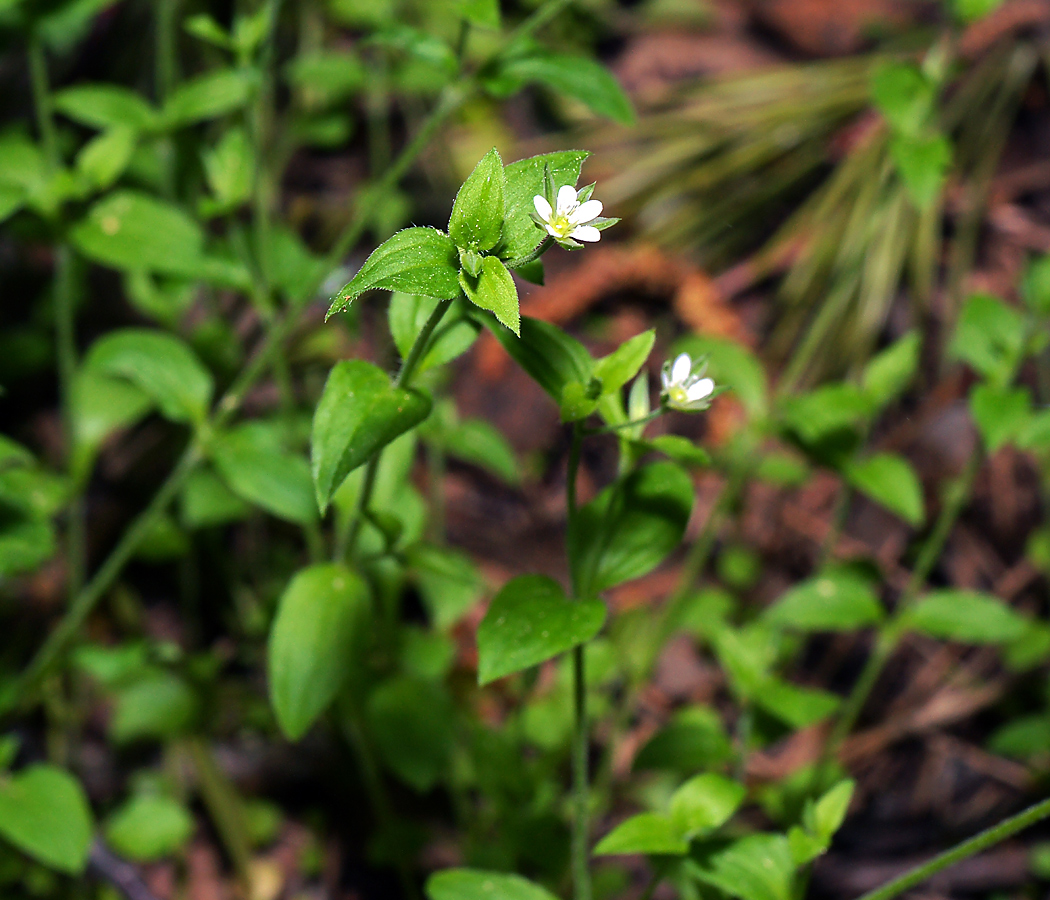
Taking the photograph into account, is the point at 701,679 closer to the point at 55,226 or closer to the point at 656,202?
the point at 656,202

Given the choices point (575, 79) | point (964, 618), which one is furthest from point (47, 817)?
point (964, 618)

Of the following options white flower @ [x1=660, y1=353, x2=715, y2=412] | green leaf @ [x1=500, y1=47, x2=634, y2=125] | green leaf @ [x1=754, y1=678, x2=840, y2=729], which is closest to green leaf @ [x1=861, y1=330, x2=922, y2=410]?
green leaf @ [x1=754, y1=678, x2=840, y2=729]

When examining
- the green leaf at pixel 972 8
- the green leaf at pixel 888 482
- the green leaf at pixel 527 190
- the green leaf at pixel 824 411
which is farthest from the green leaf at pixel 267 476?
the green leaf at pixel 972 8

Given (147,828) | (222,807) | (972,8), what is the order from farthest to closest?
(222,807) → (147,828) → (972,8)

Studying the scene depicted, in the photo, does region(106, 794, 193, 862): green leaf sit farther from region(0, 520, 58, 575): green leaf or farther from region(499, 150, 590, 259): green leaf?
region(499, 150, 590, 259): green leaf

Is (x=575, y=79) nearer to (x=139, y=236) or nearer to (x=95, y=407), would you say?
(x=139, y=236)

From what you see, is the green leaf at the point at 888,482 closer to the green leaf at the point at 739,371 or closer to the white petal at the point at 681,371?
the green leaf at the point at 739,371

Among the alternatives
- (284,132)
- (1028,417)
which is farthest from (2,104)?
(1028,417)
